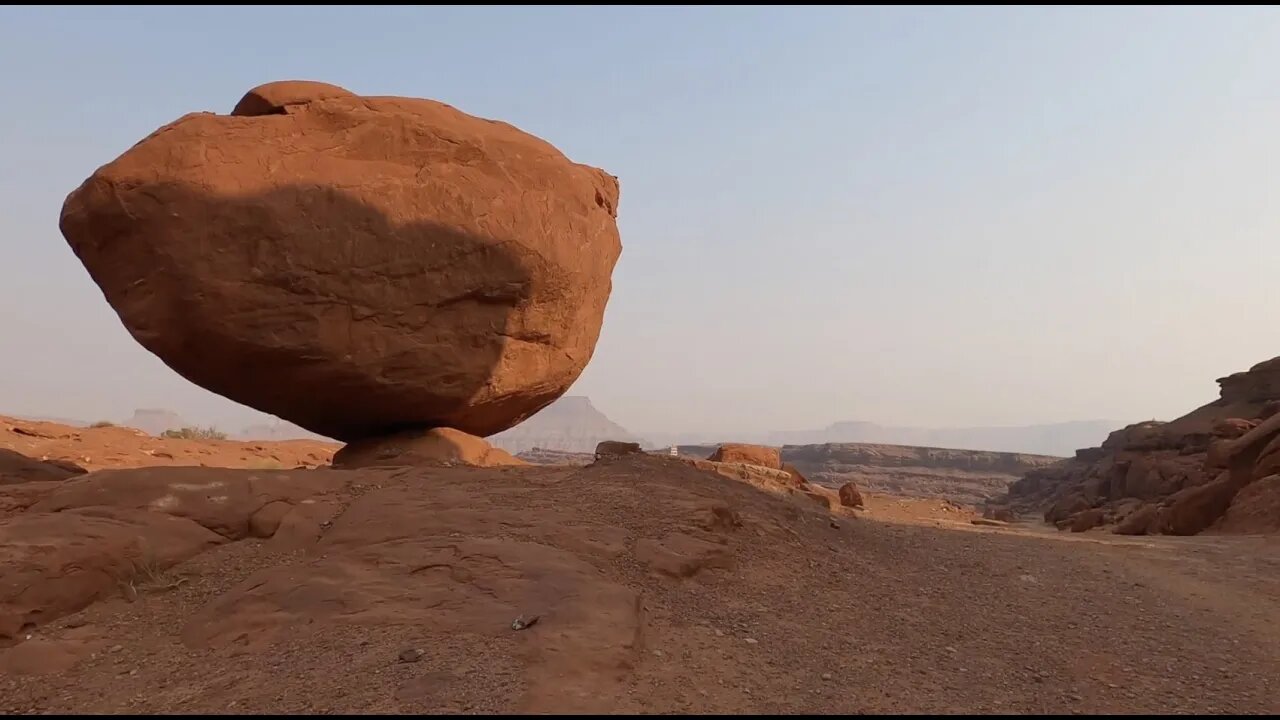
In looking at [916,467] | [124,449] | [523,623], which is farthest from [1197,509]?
[916,467]

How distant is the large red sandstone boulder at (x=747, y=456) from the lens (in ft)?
45.4

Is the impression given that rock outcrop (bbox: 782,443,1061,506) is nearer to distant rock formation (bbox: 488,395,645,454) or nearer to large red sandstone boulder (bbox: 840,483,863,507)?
large red sandstone boulder (bbox: 840,483,863,507)

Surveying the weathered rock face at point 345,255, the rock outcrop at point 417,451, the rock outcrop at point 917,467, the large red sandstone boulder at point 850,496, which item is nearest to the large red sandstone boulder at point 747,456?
the large red sandstone boulder at point 850,496

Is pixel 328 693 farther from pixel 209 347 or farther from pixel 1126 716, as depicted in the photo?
pixel 209 347

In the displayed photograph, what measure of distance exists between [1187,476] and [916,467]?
30432 mm

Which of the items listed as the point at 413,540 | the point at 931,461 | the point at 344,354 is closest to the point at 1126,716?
the point at 413,540

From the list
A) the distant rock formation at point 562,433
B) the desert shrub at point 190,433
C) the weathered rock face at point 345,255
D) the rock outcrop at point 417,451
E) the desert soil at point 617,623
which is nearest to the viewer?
the desert soil at point 617,623

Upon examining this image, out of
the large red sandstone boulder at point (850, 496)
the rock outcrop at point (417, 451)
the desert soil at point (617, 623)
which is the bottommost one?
the desert soil at point (617, 623)

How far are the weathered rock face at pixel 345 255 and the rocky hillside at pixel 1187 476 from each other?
11154mm

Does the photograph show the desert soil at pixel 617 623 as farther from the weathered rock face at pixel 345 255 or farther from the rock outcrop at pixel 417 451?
the weathered rock face at pixel 345 255

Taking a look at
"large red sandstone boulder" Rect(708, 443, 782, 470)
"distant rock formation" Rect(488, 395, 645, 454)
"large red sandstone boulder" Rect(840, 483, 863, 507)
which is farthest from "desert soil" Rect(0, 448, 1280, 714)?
"distant rock formation" Rect(488, 395, 645, 454)

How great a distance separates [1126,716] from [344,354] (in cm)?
768

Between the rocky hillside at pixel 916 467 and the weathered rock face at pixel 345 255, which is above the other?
Result: the weathered rock face at pixel 345 255

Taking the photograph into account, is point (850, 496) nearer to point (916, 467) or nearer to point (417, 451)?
point (417, 451)
